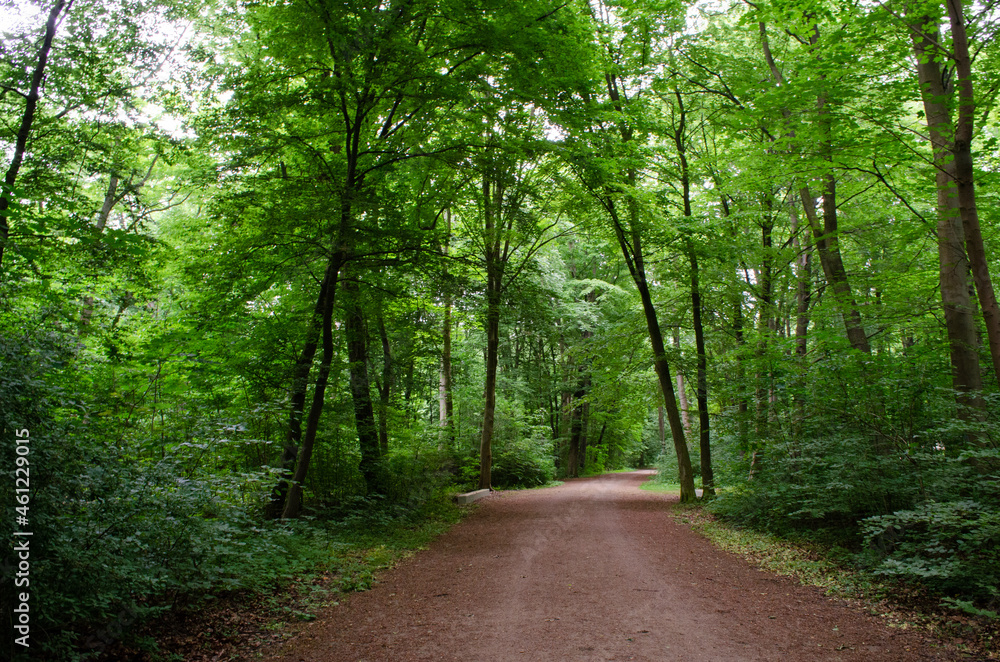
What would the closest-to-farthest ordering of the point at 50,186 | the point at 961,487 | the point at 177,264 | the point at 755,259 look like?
the point at 961,487, the point at 50,186, the point at 177,264, the point at 755,259

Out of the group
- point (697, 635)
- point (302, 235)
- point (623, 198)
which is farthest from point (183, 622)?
point (623, 198)

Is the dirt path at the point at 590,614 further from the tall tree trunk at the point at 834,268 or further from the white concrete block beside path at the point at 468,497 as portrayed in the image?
the white concrete block beside path at the point at 468,497

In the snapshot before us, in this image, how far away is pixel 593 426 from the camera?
36969 millimetres

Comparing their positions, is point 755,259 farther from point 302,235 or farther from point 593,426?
point 593,426

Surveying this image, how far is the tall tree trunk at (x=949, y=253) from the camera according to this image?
21.5 ft

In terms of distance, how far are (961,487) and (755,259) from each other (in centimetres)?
962

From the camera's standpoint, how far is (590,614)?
5207mm

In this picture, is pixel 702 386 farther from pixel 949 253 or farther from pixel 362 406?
pixel 362 406

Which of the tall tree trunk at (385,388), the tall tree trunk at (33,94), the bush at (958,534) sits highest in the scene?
the tall tree trunk at (33,94)

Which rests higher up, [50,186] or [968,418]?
[50,186]

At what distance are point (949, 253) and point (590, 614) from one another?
6.74 metres

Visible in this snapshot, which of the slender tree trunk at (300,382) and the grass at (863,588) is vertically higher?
the slender tree trunk at (300,382)

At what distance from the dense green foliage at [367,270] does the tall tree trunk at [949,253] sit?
0.17 ft

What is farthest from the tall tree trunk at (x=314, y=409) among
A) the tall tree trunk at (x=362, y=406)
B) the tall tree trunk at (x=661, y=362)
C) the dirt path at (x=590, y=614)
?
the tall tree trunk at (x=661, y=362)
